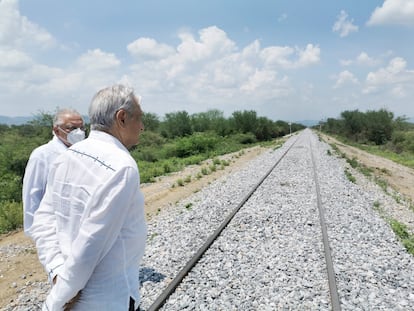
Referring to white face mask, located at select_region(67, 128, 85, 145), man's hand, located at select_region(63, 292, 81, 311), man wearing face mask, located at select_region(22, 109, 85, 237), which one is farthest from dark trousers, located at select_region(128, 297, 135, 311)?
white face mask, located at select_region(67, 128, 85, 145)

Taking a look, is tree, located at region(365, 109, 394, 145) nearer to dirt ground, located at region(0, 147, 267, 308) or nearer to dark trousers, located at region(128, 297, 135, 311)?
dirt ground, located at region(0, 147, 267, 308)

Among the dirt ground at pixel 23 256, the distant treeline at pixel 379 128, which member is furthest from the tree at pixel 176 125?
the dirt ground at pixel 23 256

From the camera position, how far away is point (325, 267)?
5234mm

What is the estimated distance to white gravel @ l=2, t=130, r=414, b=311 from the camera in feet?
14.3

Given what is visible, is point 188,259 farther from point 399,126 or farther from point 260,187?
point 399,126

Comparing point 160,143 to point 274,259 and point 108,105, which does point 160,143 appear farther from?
point 108,105

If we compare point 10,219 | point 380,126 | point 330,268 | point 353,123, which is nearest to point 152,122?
point 380,126

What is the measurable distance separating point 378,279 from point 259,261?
→ 66.4 inches

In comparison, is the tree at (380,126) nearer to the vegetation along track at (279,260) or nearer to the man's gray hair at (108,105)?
the vegetation along track at (279,260)

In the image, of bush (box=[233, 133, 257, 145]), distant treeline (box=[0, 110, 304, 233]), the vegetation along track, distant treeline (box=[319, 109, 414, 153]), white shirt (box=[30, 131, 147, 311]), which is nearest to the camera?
white shirt (box=[30, 131, 147, 311])

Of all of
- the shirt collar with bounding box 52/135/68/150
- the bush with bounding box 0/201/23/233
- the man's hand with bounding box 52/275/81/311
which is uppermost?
the shirt collar with bounding box 52/135/68/150

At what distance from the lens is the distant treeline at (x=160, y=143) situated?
14928 mm

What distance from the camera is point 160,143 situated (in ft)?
150

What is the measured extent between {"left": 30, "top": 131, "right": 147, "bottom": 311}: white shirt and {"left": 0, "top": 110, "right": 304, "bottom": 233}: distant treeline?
0.51m
